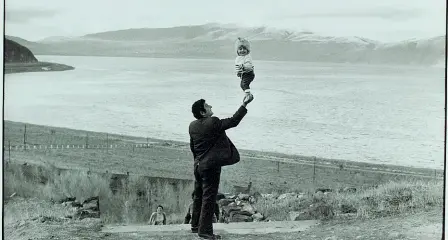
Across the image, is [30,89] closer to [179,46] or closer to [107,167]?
[107,167]

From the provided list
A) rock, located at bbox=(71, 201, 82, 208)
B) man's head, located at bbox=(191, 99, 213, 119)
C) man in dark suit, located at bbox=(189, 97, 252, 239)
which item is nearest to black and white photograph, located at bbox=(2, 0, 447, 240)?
rock, located at bbox=(71, 201, 82, 208)

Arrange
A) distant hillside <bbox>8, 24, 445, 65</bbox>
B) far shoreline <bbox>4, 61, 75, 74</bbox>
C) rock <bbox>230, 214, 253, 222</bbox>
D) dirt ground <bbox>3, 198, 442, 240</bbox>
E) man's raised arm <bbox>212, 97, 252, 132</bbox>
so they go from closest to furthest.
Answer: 1. man's raised arm <bbox>212, 97, 252, 132</bbox>
2. dirt ground <bbox>3, 198, 442, 240</bbox>
3. far shoreline <bbox>4, 61, 75, 74</bbox>
4. rock <bbox>230, 214, 253, 222</bbox>
5. distant hillside <bbox>8, 24, 445, 65</bbox>

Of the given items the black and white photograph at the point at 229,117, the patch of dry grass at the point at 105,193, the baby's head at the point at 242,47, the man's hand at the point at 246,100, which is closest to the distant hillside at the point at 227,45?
the black and white photograph at the point at 229,117

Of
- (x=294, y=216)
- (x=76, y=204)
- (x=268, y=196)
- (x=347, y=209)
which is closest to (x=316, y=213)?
(x=294, y=216)

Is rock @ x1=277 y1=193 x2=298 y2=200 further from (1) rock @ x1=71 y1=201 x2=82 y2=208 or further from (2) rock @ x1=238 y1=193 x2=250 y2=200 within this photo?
(1) rock @ x1=71 y1=201 x2=82 y2=208

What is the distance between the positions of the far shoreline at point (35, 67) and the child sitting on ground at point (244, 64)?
1.60 metres

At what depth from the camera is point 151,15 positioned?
657cm

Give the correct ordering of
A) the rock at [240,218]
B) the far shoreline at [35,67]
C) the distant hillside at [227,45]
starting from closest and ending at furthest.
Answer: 1. the far shoreline at [35,67]
2. the rock at [240,218]
3. the distant hillside at [227,45]

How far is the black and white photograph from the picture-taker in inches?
253

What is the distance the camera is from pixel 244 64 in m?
6.41

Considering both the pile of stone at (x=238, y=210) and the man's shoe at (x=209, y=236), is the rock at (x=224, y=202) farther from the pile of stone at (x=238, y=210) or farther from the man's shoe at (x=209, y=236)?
the man's shoe at (x=209, y=236)

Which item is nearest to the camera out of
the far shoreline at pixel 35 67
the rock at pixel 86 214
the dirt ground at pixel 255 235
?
the dirt ground at pixel 255 235

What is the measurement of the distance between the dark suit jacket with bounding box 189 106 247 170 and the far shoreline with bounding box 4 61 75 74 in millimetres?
1452

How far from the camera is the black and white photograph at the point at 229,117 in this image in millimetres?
6414
